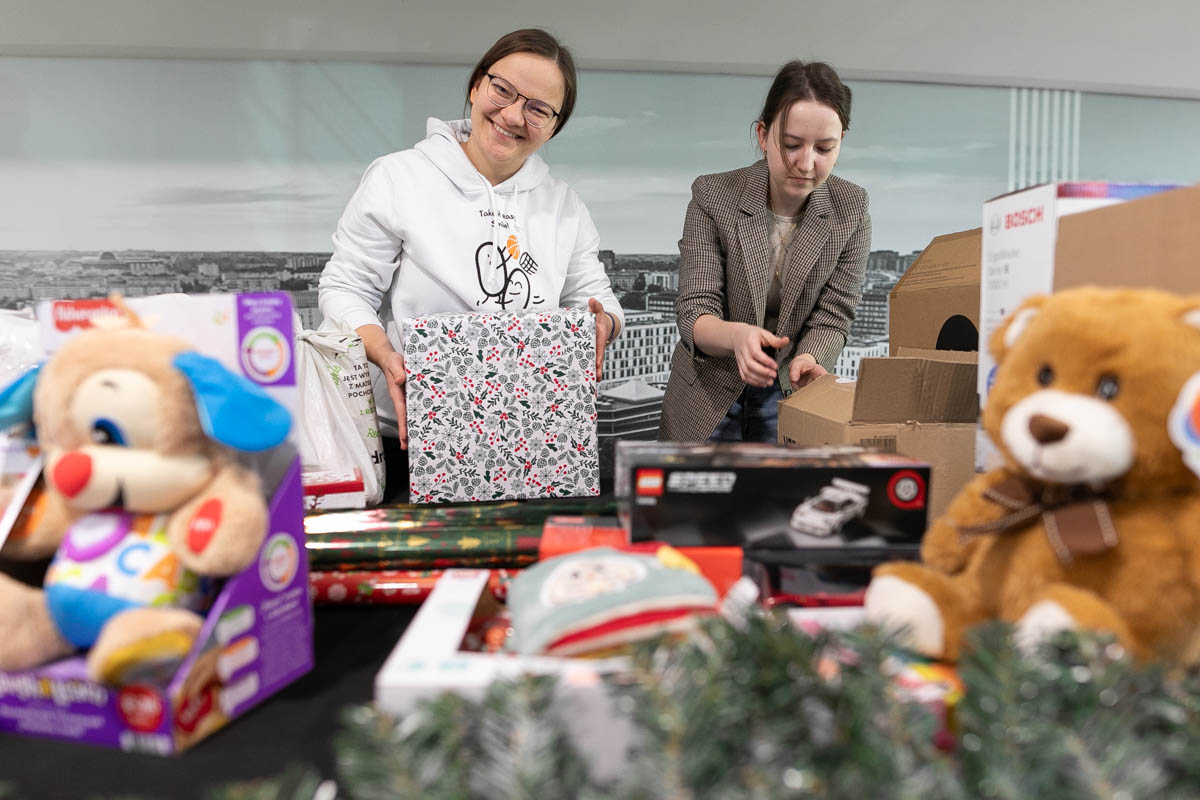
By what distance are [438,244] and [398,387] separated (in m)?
0.37

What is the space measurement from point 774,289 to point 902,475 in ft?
3.33

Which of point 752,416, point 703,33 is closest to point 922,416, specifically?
point 752,416

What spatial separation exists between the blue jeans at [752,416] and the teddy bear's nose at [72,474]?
4.38 ft

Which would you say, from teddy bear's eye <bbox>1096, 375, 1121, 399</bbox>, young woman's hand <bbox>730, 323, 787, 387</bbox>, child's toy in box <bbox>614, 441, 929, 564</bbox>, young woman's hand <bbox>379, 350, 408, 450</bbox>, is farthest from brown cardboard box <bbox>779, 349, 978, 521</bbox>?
young woman's hand <bbox>379, 350, 408, 450</bbox>

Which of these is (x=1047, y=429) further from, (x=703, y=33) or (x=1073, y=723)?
(x=703, y=33)

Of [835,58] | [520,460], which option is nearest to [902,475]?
[520,460]

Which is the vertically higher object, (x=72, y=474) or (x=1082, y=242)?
(x=1082, y=242)

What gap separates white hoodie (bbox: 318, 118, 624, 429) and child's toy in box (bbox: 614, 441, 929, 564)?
0.83 metres

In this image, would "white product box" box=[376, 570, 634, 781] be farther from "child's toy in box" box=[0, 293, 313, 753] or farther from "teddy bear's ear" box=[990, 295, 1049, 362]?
"teddy bear's ear" box=[990, 295, 1049, 362]

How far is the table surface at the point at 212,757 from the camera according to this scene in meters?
0.50

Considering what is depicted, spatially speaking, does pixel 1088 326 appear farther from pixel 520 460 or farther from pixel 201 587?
pixel 520 460

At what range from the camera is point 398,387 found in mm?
1245

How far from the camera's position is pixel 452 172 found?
4.89 feet

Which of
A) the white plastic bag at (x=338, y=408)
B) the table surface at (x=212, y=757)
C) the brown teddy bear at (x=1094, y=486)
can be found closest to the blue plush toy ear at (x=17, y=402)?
the table surface at (x=212, y=757)
